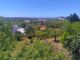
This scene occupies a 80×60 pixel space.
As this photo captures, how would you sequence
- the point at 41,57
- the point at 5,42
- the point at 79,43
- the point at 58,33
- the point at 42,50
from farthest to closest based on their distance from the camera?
1. the point at 58,33
2. the point at 5,42
3. the point at 79,43
4. the point at 42,50
5. the point at 41,57

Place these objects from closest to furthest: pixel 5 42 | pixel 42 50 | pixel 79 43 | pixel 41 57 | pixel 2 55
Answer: pixel 2 55, pixel 41 57, pixel 42 50, pixel 79 43, pixel 5 42

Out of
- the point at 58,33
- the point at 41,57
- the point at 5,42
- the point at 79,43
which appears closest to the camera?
the point at 41,57

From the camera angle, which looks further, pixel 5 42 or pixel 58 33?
pixel 58 33

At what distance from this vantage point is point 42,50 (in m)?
11.1

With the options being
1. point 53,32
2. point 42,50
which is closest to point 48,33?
point 53,32

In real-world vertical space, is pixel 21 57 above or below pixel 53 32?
above

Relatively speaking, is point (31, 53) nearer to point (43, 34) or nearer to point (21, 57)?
point (21, 57)

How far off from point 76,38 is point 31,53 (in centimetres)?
364

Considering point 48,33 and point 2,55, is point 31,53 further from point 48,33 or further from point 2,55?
point 48,33

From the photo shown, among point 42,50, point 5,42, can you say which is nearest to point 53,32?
point 5,42

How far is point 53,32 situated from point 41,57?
2323 centimetres

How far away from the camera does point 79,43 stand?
1245 centimetres

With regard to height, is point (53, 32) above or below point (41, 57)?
below

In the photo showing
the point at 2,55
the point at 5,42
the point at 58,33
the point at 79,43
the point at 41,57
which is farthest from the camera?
the point at 58,33
